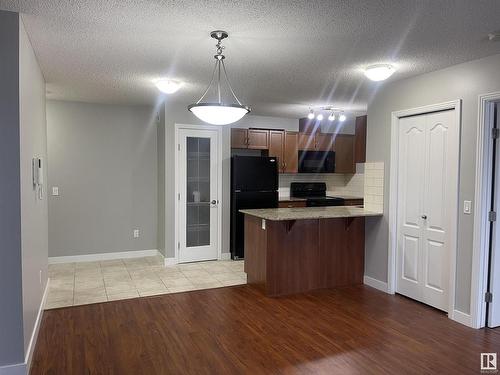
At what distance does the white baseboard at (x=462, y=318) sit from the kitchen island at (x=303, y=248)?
1.26 m

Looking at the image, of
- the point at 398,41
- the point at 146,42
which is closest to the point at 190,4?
the point at 146,42

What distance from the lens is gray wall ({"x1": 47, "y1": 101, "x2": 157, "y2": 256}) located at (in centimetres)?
544

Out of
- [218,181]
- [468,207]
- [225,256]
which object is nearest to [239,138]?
[218,181]

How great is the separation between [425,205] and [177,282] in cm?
299

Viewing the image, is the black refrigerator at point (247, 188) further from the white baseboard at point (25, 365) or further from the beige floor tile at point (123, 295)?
the white baseboard at point (25, 365)

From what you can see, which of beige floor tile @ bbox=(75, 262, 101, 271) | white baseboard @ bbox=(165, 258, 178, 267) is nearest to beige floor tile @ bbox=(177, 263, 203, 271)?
white baseboard @ bbox=(165, 258, 178, 267)

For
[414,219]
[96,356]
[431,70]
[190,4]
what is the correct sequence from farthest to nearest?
[414,219] → [431,70] → [96,356] → [190,4]

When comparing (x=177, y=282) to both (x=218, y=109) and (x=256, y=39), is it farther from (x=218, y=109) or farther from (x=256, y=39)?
(x=256, y=39)

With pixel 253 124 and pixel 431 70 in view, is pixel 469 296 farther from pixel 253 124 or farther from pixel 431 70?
pixel 253 124

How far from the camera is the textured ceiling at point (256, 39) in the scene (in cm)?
228

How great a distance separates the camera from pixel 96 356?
277 centimetres

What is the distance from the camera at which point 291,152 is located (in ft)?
21.8

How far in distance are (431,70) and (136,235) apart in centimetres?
468

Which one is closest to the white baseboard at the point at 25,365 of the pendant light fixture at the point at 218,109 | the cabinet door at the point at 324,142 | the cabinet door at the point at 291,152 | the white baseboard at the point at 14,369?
the white baseboard at the point at 14,369
